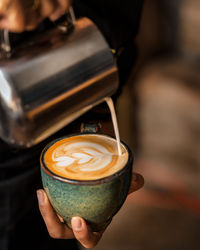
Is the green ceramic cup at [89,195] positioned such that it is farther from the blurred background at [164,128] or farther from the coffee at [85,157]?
the blurred background at [164,128]

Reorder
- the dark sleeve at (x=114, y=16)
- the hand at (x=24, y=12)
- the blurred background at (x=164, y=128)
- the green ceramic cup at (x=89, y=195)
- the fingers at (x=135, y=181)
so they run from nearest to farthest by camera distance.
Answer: the hand at (x=24, y=12)
the green ceramic cup at (x=89, y=195)
the fingers at (x=135, y=181)
the dark sleeve at (x=114, y=16)
the blurred background at (x=164, y=128)

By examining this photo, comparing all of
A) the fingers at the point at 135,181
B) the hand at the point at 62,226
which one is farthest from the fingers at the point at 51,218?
the fingers at the point at 135,181

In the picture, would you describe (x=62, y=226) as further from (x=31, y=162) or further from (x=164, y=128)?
(x=164, y=128)

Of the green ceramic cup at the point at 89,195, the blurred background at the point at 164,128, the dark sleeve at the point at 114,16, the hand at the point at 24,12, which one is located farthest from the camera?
the blurred background at the point at 164,128

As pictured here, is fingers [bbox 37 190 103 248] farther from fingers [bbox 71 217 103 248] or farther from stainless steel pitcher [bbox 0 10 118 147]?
stainless steel pitcher [bbox 0 10 118 147]

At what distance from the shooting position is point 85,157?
0.77 m

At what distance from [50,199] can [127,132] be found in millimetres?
1569

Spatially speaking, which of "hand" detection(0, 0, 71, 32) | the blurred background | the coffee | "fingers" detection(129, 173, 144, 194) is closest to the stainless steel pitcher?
"hand" detection(0, 0, 71, 32)

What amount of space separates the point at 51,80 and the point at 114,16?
21.6 inches

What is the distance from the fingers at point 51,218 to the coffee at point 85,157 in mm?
75

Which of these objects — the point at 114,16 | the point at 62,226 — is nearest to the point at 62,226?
the point at 62,226

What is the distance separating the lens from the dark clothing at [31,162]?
0.97m

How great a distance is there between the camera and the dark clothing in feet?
3.18

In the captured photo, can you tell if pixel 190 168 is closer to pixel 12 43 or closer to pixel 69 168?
pixel 69 168
